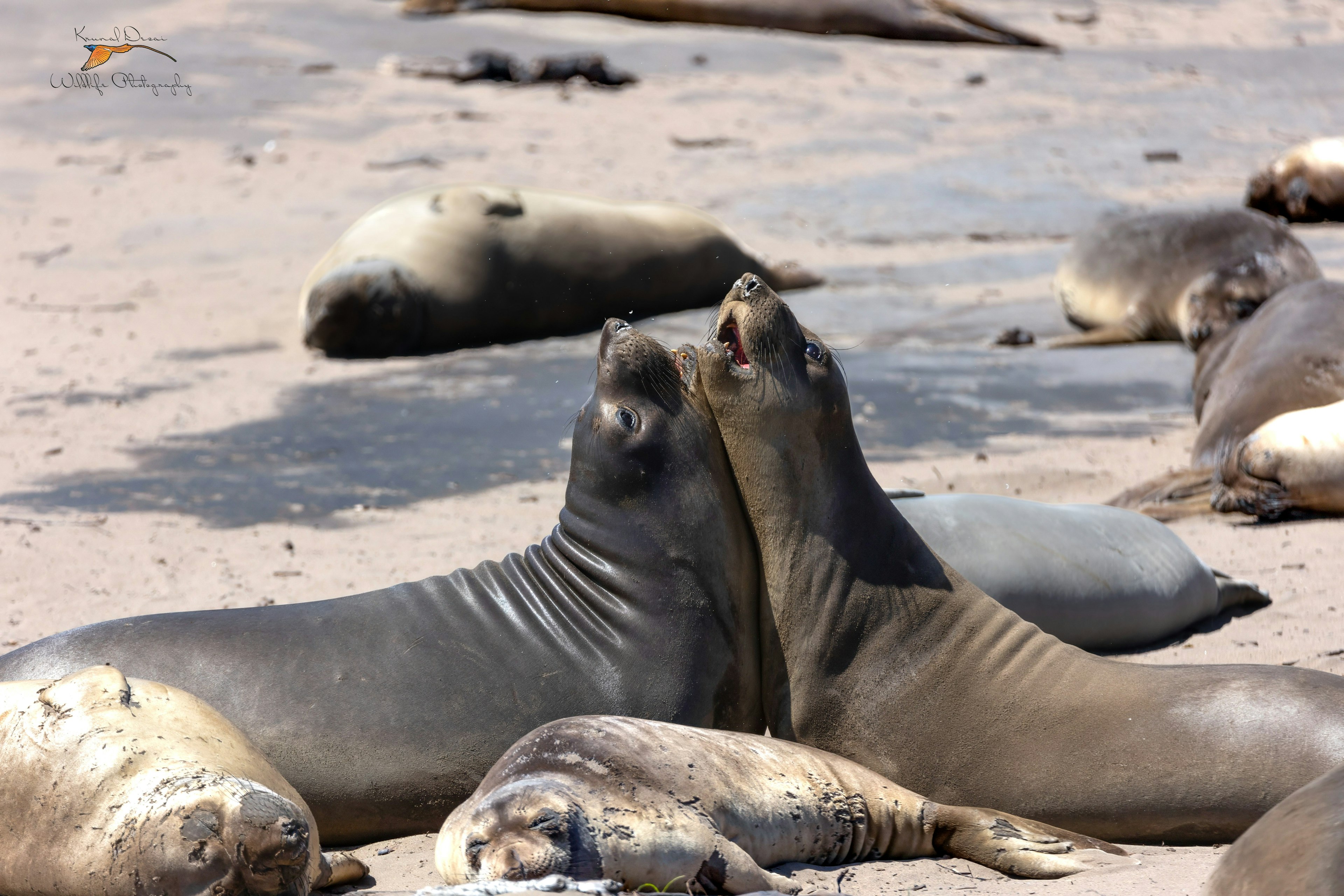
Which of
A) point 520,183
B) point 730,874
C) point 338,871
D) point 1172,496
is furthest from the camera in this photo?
point 520,183

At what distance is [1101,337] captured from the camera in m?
8.38

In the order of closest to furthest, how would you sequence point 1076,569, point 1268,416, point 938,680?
point 938,680, point 1076,569, point 1268,416

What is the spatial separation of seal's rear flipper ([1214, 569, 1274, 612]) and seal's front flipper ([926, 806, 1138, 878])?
5.37 ft

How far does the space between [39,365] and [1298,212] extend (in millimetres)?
8829

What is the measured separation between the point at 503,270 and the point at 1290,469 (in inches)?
188

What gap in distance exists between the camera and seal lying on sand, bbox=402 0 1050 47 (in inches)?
632

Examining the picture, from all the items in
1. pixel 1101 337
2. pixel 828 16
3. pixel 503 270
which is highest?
pixel 828 16

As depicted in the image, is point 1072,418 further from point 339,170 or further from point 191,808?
point 339,170

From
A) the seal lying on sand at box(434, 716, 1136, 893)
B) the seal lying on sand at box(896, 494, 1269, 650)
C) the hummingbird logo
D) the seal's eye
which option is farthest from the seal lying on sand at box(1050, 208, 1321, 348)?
the hummingbird logo

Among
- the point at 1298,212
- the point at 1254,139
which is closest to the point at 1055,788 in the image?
the point at 1298,212

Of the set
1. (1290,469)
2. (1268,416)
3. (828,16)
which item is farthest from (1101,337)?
(828,16)

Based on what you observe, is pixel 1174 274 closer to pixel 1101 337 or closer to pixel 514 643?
pixel 1101 337

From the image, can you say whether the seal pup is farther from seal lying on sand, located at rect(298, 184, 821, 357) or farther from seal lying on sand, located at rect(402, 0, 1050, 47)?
seal lying on sand, located at rect(402, 0, 1050, 47)

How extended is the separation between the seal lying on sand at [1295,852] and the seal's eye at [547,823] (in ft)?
3.55
